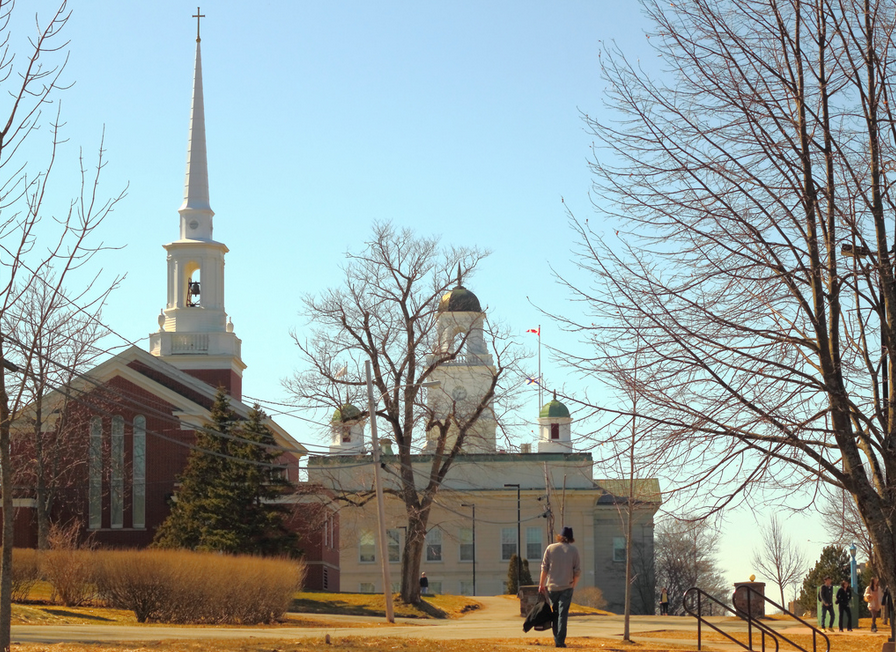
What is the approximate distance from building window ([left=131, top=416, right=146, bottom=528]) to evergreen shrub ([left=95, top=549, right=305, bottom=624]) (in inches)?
804

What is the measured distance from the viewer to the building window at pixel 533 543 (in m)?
72.1

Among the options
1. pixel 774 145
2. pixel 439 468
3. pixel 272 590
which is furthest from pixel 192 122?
pixel 774 145

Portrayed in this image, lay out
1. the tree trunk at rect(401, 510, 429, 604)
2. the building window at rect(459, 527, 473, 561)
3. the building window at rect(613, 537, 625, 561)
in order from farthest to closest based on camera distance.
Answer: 1. the building window at rect(613, 537, 625, 561)
2. the building window at rect(459, 527, 473, 561)
3. the tree trunk at rect(401, 510, 429, 604)

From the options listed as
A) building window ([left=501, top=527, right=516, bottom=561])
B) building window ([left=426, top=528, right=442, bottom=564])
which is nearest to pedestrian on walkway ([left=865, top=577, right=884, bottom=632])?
building window ([left=501, top=527, right=516, bottom=561])

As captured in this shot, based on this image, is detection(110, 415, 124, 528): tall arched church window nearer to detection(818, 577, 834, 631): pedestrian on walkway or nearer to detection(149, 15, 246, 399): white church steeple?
detection(149, 15, 246, 399): white church steeple

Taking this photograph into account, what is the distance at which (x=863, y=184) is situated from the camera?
1120cm

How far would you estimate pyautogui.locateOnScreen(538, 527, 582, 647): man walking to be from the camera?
567 inches

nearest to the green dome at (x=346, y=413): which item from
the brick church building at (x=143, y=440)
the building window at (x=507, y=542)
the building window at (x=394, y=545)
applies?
the brick church building at (x=143, y=440)

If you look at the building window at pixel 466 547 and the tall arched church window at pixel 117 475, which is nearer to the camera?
the tall arched church window at pixel 117 475

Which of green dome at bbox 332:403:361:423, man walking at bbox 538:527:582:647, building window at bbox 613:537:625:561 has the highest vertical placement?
green dome at bbox 332:403:361:423

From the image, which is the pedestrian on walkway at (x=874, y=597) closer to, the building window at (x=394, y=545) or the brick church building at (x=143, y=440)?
the brick church building at (x=143, y=440)

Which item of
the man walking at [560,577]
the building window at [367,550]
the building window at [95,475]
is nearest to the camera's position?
the man walking at [560,577]

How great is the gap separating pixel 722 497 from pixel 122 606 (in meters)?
16.1

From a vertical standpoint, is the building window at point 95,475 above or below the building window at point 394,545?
above
